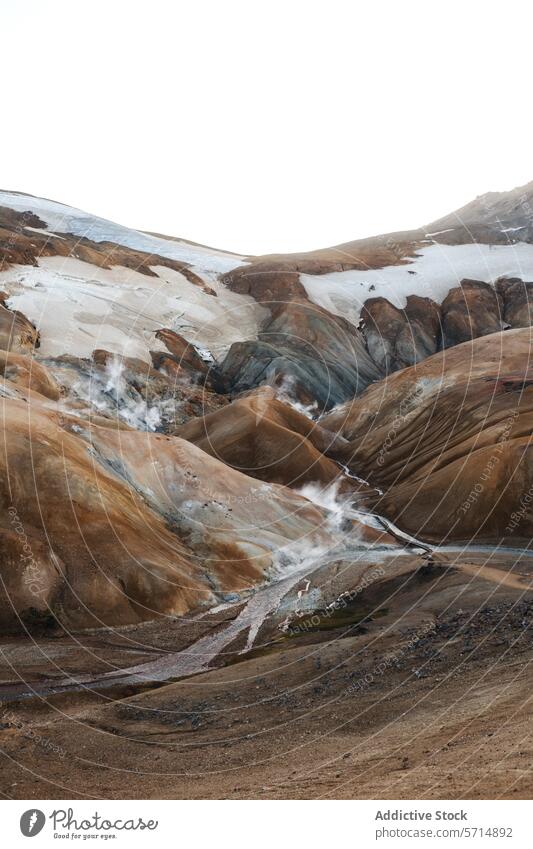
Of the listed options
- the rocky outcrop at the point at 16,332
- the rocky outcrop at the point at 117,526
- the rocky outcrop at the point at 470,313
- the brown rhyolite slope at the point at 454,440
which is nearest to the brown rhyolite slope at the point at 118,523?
the rocky outcrop at the point at 117,526

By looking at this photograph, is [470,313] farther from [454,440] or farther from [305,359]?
[454,440]

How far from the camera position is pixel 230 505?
2815 inches

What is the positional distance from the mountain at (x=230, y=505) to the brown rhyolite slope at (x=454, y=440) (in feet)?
1.15

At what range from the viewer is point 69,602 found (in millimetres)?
48219

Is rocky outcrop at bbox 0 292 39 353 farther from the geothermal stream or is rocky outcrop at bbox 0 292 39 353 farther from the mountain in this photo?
the geothermal stream

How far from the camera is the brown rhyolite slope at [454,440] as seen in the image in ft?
252

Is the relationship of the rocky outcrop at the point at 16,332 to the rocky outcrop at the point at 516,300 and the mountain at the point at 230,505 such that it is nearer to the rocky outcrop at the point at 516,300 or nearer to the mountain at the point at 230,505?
the mountain at the point at 230,505

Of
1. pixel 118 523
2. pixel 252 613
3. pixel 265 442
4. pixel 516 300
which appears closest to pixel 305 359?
pixel 265 442

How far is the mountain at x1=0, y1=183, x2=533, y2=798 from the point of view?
127ft

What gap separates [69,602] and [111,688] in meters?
11.2

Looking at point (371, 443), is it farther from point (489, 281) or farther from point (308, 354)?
point (489, 281)

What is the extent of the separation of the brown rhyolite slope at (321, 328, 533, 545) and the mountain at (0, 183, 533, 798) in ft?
1.15

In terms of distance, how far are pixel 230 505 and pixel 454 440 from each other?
3675 centimetres

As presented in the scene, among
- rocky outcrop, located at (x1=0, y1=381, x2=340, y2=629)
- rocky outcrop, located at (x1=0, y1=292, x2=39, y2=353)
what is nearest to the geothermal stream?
rocky outcrop, located at (x1=0, y1=381, x2=340, y2=629)
